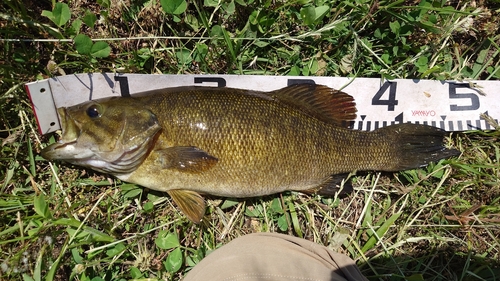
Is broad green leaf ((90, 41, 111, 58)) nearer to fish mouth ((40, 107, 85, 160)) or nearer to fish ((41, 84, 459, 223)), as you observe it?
fish ((41, 84, 459, 223))

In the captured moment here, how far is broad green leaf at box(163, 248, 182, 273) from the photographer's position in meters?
2.53

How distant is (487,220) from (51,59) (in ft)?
12.2

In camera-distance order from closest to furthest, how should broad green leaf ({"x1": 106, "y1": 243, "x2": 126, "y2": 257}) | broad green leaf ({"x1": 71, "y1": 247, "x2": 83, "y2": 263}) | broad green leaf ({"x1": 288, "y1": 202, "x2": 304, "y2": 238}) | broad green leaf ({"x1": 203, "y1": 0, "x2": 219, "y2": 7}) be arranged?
broad green leaf ({"x1": 71, "y1": 247, "x2": 83, "y2": 263}) < broad green leaf ({"x1": 106, "y1": 243, "x2": 126, "y2": 257}) < broad green leaf ({"x1": 203, "y1": 0, "x2": 219, "y2": 7}) < broad green leaf ({"x1": 288, "y1": 202, "x2": 304, "y2": 238})

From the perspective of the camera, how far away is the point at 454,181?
2.88m

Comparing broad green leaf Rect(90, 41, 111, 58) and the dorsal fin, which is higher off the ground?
broad green leaf Rect(90, 41, 111, 58)

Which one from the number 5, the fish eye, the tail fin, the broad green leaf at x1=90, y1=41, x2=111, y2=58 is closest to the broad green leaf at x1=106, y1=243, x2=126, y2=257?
the fish eye

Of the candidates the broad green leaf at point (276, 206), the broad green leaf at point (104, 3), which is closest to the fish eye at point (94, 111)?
the broad green leaf at point (104, 3)

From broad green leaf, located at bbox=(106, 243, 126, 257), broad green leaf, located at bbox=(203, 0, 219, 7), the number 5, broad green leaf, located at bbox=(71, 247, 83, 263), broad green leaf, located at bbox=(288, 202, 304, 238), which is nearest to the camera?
broad green leaf, located at bbox=(71, 247, 83, 263)

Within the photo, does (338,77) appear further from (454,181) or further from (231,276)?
(231,276)

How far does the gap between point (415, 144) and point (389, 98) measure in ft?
1.43

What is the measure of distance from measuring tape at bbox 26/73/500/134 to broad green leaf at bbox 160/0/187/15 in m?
0.48

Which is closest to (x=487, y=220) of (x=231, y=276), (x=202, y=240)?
(x=231, y=276)

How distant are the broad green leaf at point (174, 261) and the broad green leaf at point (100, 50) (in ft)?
5.19

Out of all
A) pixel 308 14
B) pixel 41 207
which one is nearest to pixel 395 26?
pixel 308 14
